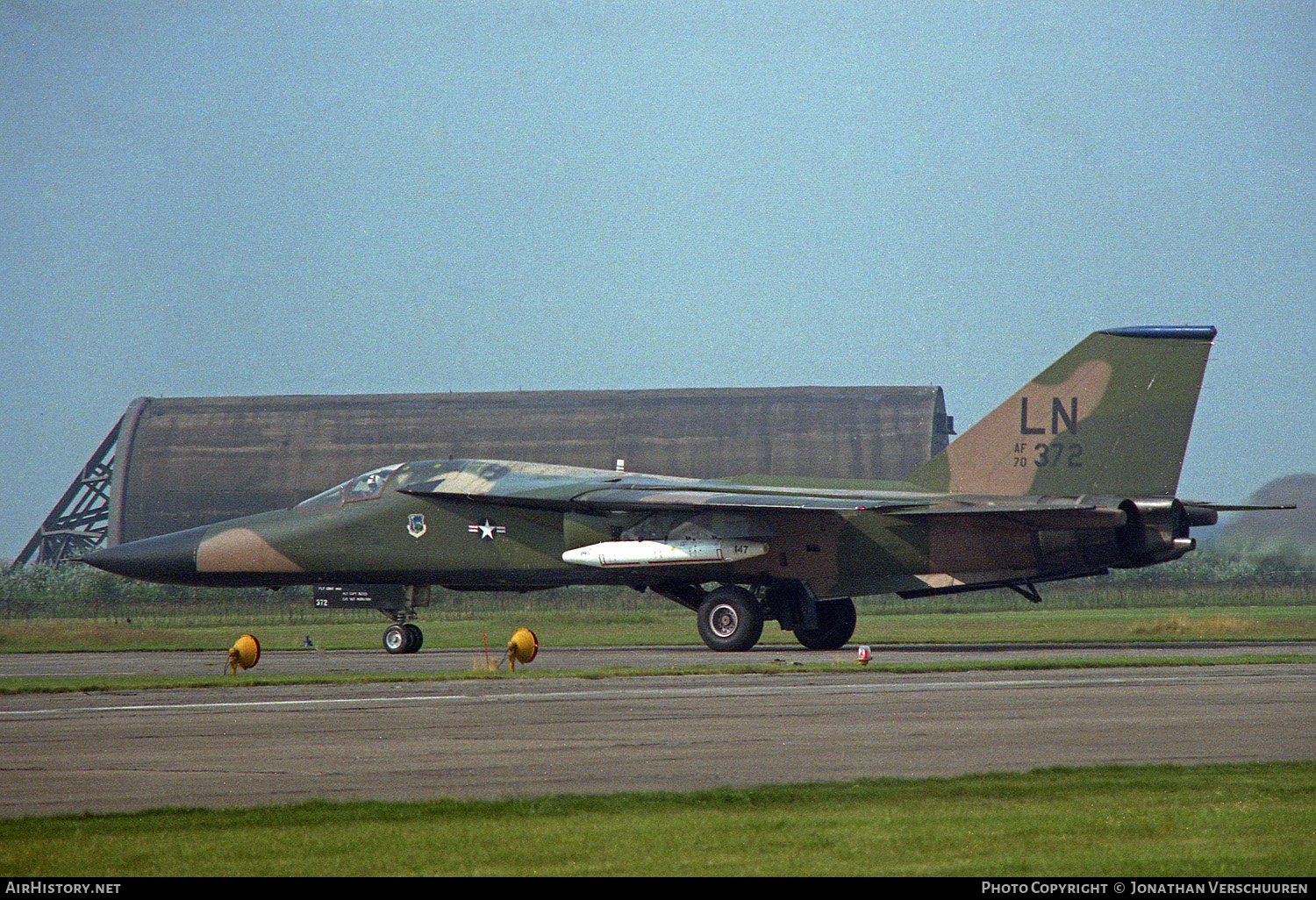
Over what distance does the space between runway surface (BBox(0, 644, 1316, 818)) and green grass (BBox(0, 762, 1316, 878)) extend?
0.63 m

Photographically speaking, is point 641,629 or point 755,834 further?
point 641,629

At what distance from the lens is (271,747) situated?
34.2ft

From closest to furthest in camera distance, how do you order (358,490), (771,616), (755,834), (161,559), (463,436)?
1. (755,834)
2. (771,616)
3. (358,490)
4. (161,559)
5. (463,436)

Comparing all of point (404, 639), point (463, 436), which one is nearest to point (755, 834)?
point (404, 639)

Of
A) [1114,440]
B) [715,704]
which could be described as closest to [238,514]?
[1114,440]

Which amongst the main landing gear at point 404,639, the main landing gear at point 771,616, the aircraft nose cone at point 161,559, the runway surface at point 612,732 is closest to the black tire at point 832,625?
the main landing gear at point 771,616

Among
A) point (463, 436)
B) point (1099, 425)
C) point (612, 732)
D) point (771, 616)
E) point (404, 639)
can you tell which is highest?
point (463, 436)

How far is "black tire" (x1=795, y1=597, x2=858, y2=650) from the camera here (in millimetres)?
24719

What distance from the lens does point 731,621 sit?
23.5 m

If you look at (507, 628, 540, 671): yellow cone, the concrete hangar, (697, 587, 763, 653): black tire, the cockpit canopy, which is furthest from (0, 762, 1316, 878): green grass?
the concrete hangar

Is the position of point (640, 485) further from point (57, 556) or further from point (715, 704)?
point (57, 556)

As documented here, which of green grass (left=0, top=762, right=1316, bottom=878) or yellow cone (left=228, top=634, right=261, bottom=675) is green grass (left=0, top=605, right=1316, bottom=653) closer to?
yellow cone (left=228, top=634, right=261, bottom=675)

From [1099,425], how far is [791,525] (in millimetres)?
5131

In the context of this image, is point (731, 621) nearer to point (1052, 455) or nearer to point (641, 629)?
point (641, 629)
